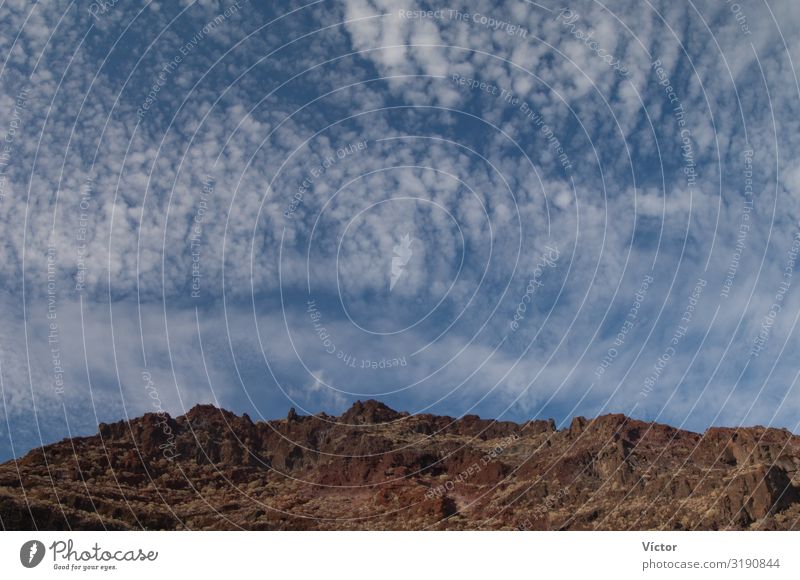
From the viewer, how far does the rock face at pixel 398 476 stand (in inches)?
2104

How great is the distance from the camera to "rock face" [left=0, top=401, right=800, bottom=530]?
53.4m

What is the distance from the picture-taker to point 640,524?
5272 cm

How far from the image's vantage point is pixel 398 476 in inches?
2955

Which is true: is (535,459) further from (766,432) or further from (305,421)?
(305,421)

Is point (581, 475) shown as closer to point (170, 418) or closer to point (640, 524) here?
point (640, 524)

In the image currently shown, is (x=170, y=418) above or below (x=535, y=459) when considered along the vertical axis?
above
